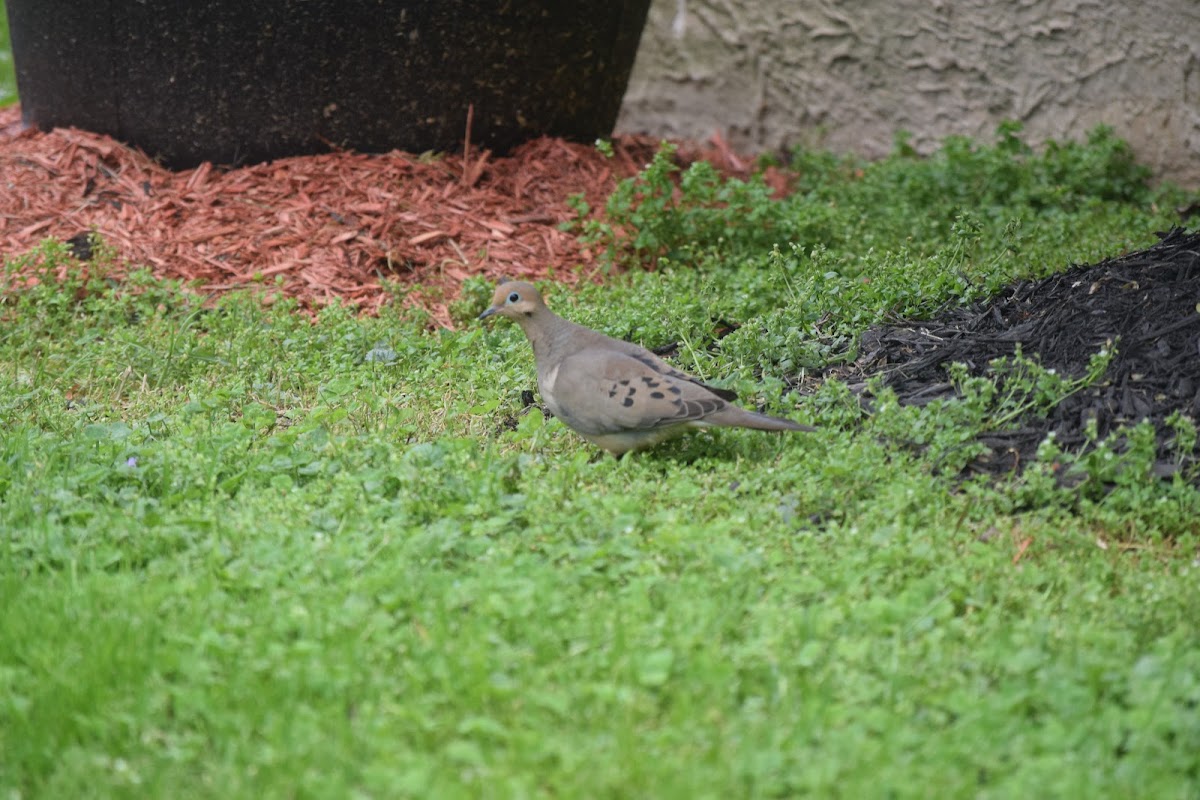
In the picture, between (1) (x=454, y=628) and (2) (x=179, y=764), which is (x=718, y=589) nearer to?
(1) (x=454, y=628)

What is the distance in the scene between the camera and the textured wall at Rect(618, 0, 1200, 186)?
816 centimetres

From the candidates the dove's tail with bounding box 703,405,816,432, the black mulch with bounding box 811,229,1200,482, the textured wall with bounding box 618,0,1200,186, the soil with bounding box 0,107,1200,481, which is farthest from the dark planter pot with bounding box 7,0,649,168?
the dove's tail with bounding box 703,405,816,432

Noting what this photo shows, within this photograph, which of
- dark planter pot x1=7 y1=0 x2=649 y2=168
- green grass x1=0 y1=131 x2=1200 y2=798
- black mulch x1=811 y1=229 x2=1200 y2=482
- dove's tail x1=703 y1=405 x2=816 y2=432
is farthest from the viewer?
dark planter pot x1=7 y1=0 x2=649 y2=168

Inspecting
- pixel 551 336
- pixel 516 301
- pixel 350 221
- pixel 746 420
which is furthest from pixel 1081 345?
pixel 350 221

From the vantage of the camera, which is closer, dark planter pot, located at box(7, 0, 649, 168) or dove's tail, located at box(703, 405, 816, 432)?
dove's tail, located at box(703, 405, 816, 432)

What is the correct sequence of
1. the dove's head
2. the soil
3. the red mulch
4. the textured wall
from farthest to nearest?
the textured wall, the red mulch, the soil, the dove's head

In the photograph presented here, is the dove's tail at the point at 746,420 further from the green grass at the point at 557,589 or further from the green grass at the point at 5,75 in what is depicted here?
the green grass at the point at 5,75

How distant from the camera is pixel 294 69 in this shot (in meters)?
7.22

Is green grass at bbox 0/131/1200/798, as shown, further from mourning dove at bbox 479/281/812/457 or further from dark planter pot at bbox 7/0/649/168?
dark planter pot at bbox 7/0/649/168

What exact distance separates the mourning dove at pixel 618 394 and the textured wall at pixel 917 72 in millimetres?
4923

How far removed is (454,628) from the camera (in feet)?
11.2

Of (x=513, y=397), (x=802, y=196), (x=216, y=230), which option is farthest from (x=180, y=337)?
(x=802, y=196)

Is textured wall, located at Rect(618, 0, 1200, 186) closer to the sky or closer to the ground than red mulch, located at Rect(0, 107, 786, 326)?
closer to the sky

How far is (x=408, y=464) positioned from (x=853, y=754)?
1987mm
